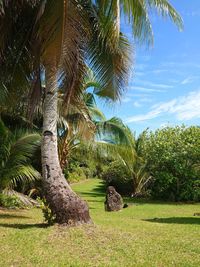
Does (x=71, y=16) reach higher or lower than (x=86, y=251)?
higher

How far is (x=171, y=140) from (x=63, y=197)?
15.3 meters

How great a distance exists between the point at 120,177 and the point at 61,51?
20289 millimetres

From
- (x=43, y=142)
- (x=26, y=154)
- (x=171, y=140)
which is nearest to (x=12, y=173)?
(x=26, y=154)

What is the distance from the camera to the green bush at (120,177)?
27703 millimetres

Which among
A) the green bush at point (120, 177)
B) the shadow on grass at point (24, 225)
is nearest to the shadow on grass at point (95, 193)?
the green bush at point (120, 177)

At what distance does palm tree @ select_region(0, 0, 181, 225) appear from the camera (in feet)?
28.3

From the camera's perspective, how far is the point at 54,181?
8.90m

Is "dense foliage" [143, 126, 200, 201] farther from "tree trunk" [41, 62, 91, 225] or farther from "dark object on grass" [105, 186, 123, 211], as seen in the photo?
"tree trunk" [41, 62, 91, 225]

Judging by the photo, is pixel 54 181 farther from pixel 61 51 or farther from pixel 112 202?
pixel 112 202

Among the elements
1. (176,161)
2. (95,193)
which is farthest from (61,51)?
(95,193)

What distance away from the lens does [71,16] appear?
8.65 m

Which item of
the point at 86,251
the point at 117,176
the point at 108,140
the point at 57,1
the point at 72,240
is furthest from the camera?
the point at 117,176

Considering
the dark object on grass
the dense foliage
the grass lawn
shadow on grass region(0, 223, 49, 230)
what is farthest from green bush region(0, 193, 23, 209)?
the dense foliage

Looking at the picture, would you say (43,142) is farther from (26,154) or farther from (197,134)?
A: (197,134)
